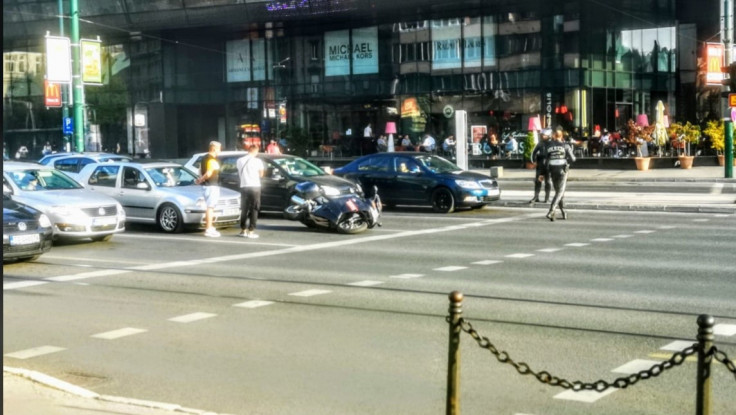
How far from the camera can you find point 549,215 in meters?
22.3

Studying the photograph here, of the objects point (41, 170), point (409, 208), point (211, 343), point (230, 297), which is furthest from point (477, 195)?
point (211, 343)

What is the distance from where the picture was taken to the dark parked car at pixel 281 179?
22891 mm

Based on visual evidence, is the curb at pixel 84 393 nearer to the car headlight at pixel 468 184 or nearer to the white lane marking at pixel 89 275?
the white lane marking at pixel 89 275

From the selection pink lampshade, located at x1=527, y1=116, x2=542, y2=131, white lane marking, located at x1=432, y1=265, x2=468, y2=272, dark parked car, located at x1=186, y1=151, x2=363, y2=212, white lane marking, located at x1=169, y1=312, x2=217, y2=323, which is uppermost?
pink lampshade, located at x1=527, y1=116, x2=542, y2=131

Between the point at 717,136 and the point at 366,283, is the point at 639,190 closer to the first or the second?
the point at 717,136

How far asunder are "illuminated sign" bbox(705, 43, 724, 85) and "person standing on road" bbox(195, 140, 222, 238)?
19.7 meters

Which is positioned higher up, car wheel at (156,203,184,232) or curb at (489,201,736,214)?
car wheel at (156,203,184,232)

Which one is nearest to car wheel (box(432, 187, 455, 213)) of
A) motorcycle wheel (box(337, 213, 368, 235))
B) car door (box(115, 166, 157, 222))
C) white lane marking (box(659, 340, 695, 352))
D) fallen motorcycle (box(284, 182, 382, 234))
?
fallen motorcycle (box(284, 182, 382, 234))

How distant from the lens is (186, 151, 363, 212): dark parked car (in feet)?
75.1

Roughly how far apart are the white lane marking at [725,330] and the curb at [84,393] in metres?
4.84

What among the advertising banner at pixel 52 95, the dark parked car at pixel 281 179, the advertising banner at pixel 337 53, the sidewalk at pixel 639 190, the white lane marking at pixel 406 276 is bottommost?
the white lane marking at pixel 406 276

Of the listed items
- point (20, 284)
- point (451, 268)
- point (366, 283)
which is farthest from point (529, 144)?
point (20, 284)

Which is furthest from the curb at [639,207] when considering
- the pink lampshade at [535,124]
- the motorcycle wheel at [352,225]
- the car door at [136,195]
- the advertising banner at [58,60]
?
the pink lampshade at [535,124]

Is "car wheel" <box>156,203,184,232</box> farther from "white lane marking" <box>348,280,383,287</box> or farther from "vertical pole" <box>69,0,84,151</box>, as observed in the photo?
"vertical pole" <box>69,0,84,151</box>
